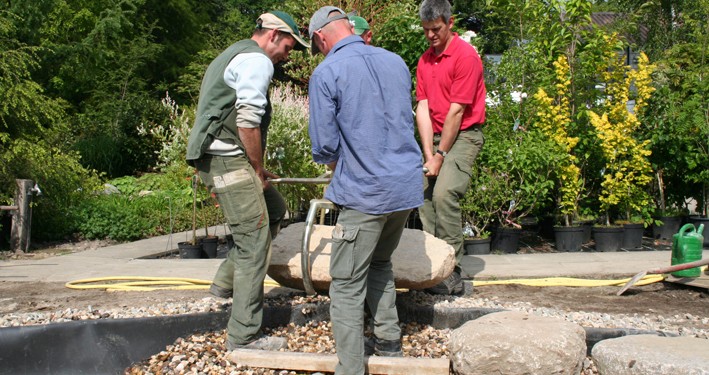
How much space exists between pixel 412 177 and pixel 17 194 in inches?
213

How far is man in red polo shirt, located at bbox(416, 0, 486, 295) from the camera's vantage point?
504cm

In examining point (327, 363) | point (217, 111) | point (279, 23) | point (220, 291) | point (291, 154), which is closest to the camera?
point (327, 363)

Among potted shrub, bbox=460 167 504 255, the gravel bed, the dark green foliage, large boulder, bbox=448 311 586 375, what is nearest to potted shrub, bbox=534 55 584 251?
potted shrub, bbox=460 167 504 255

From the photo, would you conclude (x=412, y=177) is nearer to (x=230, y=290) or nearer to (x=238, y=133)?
(x=238, y=133)

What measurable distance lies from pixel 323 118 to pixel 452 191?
1.86 metres

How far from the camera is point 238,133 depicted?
3.95 metres

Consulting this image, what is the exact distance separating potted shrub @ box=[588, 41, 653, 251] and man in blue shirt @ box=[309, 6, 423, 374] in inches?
178

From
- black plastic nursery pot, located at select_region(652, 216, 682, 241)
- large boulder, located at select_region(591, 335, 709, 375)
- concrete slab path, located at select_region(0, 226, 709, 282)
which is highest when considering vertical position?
black plastic nursery pot, located at select_region(652, 216, 682, 241)

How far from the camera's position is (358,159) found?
11.2ft

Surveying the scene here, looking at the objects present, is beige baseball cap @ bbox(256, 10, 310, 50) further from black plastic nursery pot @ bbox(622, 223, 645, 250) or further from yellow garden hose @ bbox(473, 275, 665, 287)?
black plastic nursery pot @ bbox(622, 223, 645, 250)

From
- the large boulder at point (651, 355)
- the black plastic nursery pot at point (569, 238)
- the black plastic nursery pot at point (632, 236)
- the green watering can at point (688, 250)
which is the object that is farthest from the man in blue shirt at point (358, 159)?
the black plastic nursery pot at point (632, 236)

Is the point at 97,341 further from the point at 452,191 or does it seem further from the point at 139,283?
the point at 452,191

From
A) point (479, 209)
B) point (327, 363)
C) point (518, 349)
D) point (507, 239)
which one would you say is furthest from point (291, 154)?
point (518, 349)

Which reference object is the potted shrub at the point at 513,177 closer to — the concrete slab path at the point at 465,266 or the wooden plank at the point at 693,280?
the concrete slab path at the point at 465,266
